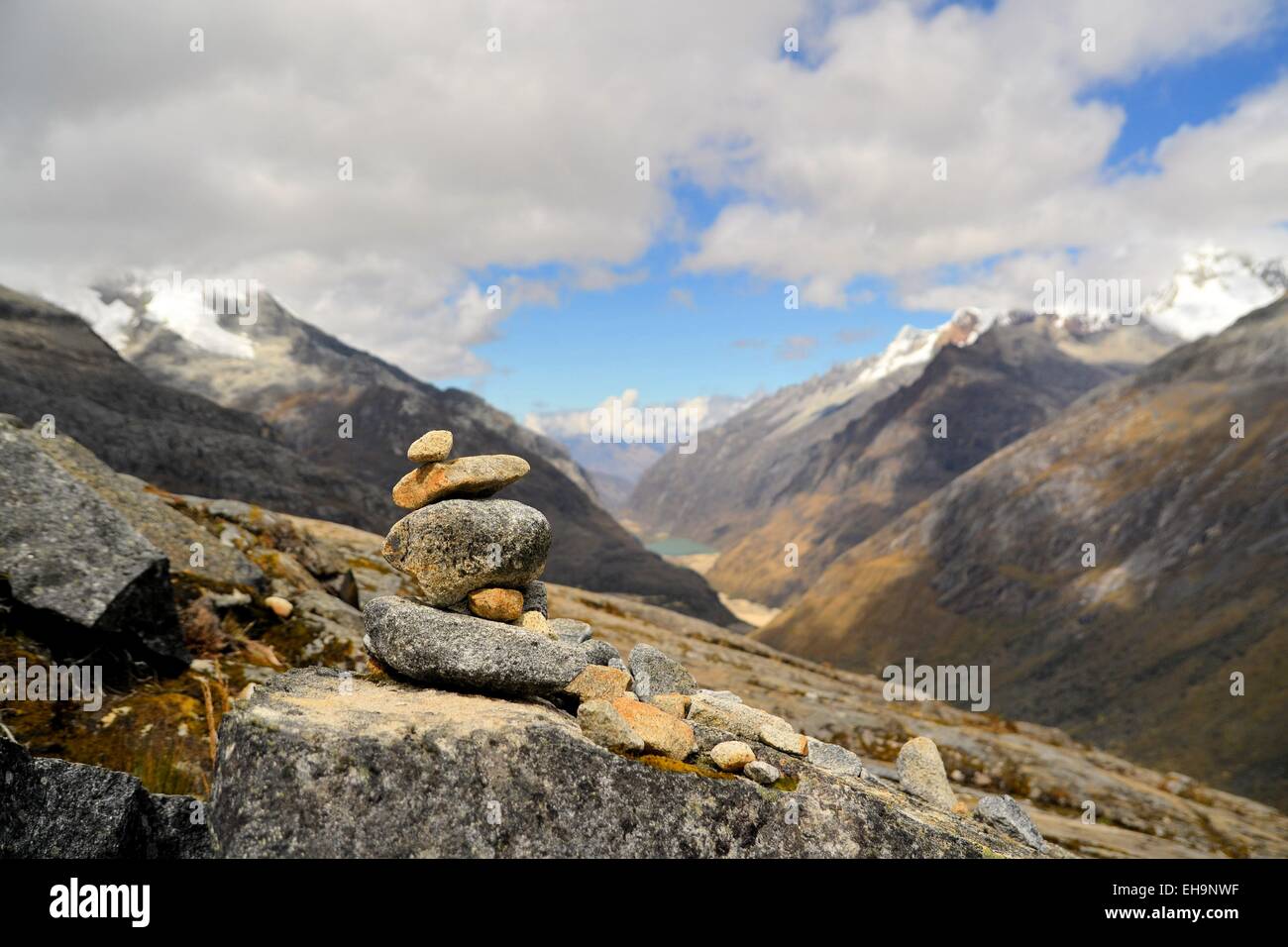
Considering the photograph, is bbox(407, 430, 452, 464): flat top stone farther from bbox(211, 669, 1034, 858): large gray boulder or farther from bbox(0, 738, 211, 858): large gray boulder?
bbox(0, 738, 211, 858): large gray boulder

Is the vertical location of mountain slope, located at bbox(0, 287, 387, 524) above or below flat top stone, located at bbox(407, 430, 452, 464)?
above

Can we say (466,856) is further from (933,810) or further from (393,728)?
(933,810)

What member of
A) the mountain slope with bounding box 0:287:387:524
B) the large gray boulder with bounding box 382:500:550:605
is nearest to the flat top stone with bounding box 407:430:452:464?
the large gray boulder with bounding box 382:500:550:605

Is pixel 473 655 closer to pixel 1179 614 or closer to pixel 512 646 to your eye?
pixel 512 646

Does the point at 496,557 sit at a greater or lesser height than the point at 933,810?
greater

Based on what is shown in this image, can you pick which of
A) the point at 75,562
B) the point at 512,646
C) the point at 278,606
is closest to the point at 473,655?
the point at 512,646

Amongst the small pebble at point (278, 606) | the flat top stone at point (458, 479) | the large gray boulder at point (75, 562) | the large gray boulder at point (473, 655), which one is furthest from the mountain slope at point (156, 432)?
the large gray boulder at point (473, 655)
